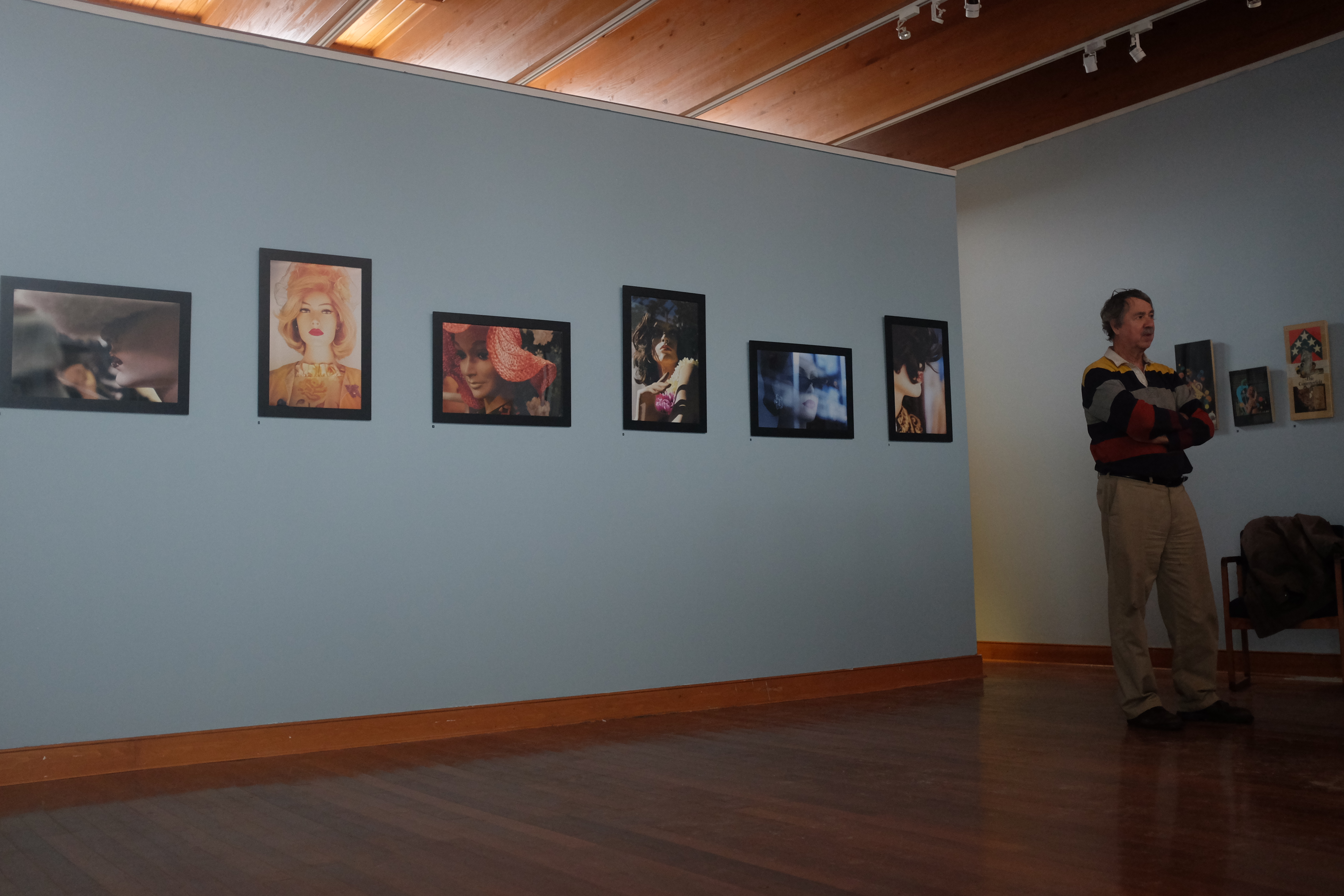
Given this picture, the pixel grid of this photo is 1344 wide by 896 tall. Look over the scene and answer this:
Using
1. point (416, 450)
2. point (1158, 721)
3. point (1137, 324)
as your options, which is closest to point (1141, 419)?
point (1137, 324)

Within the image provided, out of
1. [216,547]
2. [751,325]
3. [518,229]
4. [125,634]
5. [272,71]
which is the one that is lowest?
[125,634]

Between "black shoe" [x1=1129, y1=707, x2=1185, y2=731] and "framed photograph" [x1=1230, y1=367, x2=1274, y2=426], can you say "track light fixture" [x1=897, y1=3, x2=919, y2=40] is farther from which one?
"black shoe" [x1=1129, y1=707, x2=1185, y2=731]

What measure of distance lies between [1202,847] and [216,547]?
3549 mm

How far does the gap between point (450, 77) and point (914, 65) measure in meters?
2.95

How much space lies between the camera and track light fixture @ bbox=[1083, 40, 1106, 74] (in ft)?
18.5

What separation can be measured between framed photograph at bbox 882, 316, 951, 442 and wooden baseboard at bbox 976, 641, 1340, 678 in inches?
68.5

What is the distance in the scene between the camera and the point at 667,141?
562cm

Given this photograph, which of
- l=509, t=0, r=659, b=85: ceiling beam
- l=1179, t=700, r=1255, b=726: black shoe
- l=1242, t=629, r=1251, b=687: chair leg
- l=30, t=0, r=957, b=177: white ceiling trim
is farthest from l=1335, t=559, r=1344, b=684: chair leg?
l=509, t=0, r=659, b=85: ceiling beam

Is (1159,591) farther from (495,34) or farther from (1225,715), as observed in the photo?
(495,34)

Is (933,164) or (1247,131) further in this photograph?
(933,164)

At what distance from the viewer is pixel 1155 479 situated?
173 inches

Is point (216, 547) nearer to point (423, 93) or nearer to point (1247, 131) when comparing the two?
point (423, 93)

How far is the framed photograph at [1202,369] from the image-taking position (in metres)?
6.35

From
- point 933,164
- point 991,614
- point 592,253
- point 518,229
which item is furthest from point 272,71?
point 991,614
